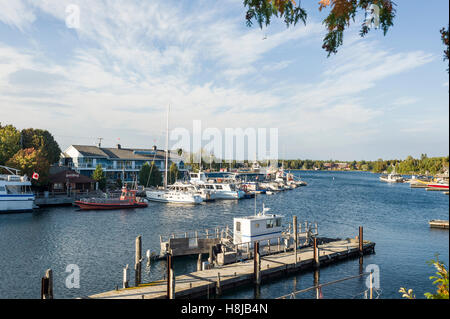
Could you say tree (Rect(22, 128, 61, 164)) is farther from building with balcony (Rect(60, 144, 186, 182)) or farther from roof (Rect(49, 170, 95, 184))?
building with balcony (Rect(60, 144, 186, 182))

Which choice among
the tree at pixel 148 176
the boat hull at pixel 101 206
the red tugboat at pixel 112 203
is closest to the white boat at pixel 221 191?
the tree at pixel 148 176

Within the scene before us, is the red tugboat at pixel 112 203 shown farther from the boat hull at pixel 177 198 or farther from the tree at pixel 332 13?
the tree at pixel 332 13

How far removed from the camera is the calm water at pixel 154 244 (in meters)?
25.0

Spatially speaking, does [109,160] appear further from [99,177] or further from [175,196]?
[175,196]

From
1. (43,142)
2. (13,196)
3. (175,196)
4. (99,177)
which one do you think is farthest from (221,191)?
(13,196)

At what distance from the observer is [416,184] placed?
14888 cm

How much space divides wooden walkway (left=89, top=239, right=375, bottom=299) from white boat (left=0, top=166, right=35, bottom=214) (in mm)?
43315

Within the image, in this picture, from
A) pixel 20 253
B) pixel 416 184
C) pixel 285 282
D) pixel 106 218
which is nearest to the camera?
pixel 285 282

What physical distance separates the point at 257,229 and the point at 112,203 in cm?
3981
